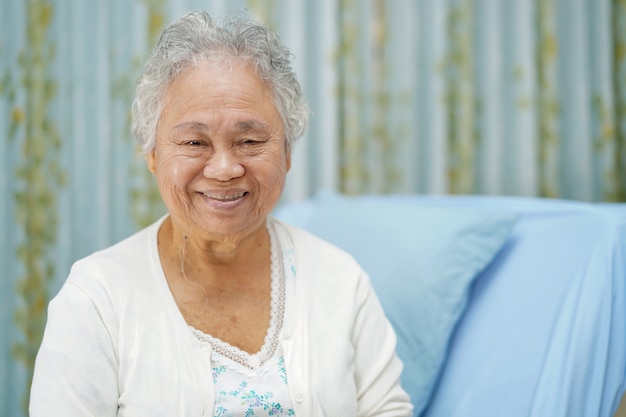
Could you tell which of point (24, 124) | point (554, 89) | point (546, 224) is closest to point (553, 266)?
point (546, 224)

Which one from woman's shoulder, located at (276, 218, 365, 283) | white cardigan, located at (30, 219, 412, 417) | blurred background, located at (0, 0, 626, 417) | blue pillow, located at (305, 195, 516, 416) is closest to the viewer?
white cardigan, located at (30, 219, 412, 417)

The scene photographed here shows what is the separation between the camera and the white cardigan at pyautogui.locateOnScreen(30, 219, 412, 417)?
1089mm

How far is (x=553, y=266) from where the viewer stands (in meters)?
1.43

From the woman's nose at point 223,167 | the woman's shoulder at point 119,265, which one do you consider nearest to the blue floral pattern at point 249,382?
the woman's shoulder at point 119,265

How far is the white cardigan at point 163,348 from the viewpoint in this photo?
1089mm

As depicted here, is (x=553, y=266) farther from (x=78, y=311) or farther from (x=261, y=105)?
(x=78, y=311)

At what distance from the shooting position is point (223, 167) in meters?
1.16

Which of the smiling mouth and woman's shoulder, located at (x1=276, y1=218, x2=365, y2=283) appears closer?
the smiling mouth

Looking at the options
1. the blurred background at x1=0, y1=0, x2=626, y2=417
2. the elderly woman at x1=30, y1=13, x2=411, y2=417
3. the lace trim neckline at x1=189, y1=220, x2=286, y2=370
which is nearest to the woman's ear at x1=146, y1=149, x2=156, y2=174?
the elderly woman at x1=30, y1=13, x2=411, y2=417

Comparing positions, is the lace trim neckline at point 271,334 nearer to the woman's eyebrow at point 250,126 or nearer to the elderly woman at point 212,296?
the elderly woman at point 212,296

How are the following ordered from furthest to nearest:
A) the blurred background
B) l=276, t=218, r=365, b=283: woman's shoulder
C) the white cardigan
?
1. the blurred background
2. l=276, t=218, r=365, b=283: woman's shoulder
3. the white cardigan

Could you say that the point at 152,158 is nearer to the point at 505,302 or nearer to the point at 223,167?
the point at 223,167

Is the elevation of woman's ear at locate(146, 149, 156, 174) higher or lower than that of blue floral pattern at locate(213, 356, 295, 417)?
higher

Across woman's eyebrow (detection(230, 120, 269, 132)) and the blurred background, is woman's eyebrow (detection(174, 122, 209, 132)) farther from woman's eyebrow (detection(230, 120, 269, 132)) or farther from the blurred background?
the blurred background
